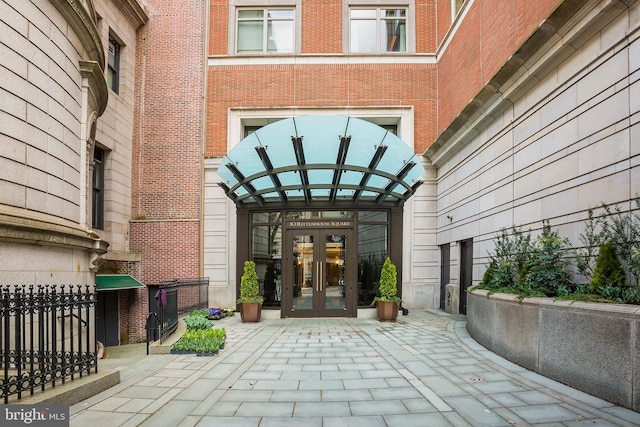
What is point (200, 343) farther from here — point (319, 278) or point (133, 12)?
point (133, 12)

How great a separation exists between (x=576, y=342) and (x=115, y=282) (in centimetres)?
1306

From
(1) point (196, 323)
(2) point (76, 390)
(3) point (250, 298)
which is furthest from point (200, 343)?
(3) point (250, 298)

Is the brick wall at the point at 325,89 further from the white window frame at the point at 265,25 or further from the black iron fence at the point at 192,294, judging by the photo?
the black iron fence at the point at 192,294

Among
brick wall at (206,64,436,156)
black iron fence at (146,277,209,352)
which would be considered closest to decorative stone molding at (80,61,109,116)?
black iron fence at (146,277,209,352)

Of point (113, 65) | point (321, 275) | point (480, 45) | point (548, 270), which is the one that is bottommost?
point (321, 275)

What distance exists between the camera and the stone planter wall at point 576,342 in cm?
477

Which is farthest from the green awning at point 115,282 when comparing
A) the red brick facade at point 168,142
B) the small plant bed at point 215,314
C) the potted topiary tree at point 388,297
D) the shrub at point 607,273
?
the shrub at point 607,273

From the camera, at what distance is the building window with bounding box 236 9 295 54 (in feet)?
56.6

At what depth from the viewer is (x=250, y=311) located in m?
12.7

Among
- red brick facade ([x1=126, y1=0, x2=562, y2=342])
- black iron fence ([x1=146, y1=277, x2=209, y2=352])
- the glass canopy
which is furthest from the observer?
red brick facade ([x1=126, y1=0, x2=562, y2=342])

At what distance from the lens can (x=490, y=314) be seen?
26.4 ft

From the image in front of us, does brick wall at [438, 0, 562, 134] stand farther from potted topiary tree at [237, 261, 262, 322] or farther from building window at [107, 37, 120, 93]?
building window at [107, 37, 120, 93]

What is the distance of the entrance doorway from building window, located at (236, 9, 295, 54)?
8341 mm

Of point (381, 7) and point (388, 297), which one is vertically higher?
point (381, 7)
